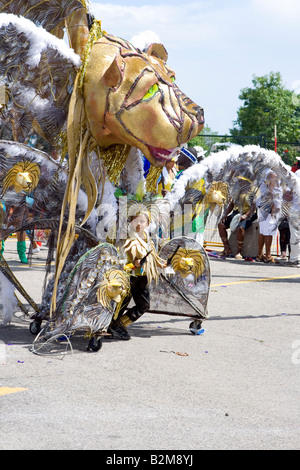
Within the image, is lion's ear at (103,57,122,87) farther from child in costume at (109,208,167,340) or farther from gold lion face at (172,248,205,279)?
gold lion face at (172,248,205,279)

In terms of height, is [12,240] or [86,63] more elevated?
[86,63]

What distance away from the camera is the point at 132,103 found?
5328 millimetres

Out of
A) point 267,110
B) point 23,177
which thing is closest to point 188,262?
point 23,177

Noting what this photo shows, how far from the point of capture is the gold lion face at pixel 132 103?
17.4 feet

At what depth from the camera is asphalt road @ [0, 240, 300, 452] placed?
3557mm

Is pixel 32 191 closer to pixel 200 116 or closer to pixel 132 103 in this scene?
pixel 132 103

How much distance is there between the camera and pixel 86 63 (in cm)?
532

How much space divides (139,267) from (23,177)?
3.96ft

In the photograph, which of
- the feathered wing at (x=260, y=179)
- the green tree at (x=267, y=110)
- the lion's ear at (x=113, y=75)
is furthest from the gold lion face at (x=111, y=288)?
the green tree at (x=267, y=110)

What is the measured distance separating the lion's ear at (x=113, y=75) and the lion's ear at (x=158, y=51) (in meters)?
0.65
